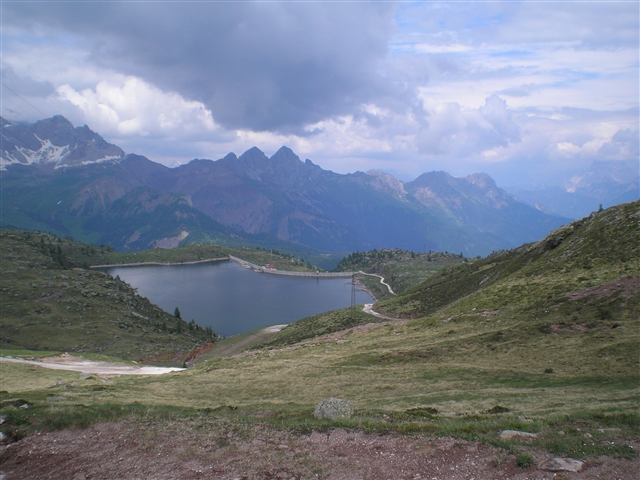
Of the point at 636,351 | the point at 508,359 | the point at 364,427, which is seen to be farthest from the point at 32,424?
the point at 636,351

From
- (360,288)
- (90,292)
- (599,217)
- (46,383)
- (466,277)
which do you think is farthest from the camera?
(360,288)

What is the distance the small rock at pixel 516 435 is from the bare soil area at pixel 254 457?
4.32ft

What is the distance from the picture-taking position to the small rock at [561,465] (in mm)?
12922

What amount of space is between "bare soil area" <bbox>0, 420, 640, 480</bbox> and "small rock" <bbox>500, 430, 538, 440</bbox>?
1.32 m

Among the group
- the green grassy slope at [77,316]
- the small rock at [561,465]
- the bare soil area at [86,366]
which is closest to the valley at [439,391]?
the small rock at [561,465]

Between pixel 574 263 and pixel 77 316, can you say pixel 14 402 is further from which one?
pixel 77 316

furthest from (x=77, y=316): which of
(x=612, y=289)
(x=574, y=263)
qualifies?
(x=612, y=289)

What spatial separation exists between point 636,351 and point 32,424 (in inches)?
1406

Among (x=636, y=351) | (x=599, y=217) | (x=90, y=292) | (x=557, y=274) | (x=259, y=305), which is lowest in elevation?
(x=259, y=305)

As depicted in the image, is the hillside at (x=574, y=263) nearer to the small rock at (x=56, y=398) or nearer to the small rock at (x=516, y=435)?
the small rock at (x=516, y=435)

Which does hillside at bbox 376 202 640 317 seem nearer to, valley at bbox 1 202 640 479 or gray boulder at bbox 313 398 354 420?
valley at bbox 1 202 640 479

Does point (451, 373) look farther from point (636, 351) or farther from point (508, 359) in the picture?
point (636, 351)

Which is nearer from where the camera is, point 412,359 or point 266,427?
point 266,427

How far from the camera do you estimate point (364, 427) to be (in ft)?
58.8
